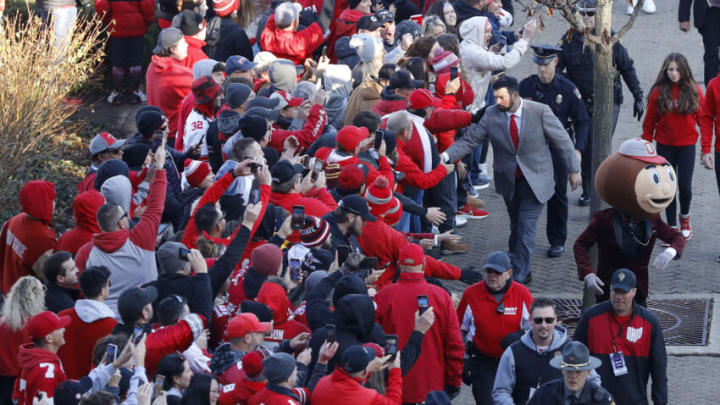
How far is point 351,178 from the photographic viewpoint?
29.9ft

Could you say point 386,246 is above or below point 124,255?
below

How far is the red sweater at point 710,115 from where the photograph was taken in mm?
11867

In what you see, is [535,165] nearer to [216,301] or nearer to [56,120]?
[216,301]

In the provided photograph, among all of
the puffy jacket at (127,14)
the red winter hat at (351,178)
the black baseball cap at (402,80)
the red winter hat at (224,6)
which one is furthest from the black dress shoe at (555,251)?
the puffy jacket at (127,14)

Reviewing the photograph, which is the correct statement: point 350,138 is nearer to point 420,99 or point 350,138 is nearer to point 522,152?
point 420,99

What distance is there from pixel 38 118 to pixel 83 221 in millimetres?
3893

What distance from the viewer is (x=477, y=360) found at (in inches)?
337

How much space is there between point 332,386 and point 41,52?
Result: 771cm

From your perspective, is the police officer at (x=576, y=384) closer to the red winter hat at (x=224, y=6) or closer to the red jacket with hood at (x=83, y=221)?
the red jacket with hood at (x=83, y=221)

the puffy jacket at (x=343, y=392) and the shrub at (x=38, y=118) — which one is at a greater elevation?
the puffy jacket at (x=343, y=392)

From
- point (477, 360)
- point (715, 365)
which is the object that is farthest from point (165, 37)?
point (715, 365)

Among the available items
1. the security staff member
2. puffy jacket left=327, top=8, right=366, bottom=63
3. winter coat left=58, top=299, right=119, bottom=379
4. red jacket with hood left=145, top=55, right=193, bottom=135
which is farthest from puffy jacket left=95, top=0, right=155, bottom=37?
winter coat left=58, top=299, right=119, bottom=379

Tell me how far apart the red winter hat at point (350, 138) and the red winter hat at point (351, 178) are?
69 cm

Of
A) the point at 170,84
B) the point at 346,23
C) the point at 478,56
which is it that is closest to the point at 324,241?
the point at 170,84
